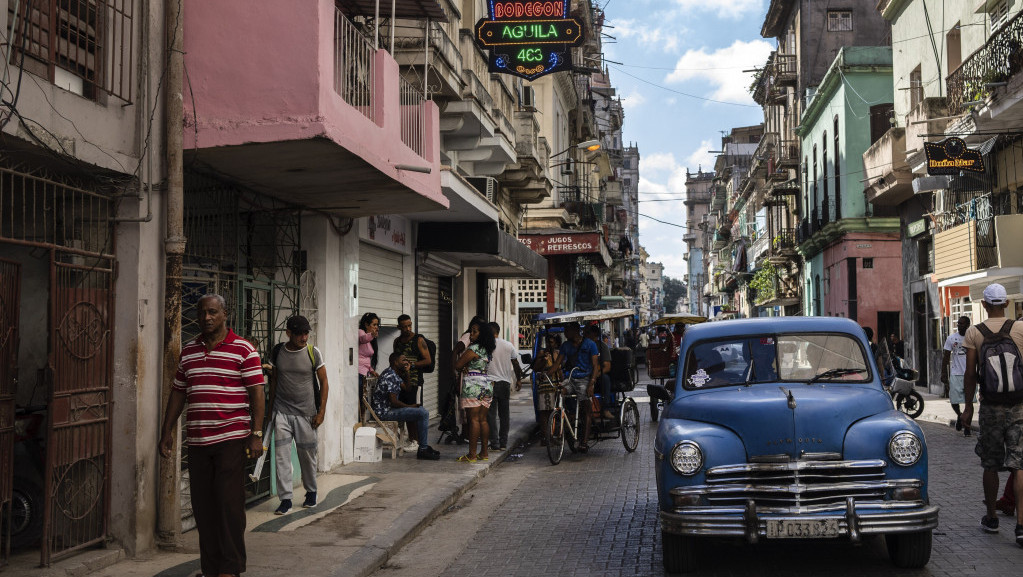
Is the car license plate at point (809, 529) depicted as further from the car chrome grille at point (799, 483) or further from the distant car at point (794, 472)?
the car chrome grille at point (799, 483)

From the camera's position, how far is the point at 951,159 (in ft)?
68.6

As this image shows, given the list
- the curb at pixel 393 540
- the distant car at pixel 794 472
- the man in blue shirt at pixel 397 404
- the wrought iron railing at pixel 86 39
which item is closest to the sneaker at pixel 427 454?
the man in blue shirt at pixel 397 404

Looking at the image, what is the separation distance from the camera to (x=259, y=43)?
26.7 feet

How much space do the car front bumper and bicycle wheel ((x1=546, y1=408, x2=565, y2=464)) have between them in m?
6.68

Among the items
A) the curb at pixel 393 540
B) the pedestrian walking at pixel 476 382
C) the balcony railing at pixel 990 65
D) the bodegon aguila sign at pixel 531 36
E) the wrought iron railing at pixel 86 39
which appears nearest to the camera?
the wrought iron railing at pixel 86 39

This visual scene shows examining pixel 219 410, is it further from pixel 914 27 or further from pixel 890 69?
pixel 890 69

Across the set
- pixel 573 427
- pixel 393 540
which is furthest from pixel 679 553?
pixel 573 427

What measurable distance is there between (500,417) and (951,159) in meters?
11.9

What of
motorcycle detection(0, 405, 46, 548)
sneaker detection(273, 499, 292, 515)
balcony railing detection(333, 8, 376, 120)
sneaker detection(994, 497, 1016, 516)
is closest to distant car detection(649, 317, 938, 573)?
sneaker detection(994, 497, 1016, 516)

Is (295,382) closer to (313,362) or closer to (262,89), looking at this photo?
(313,362)

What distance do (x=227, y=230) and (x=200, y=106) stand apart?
200cm

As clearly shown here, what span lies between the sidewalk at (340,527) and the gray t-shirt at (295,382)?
3.06ft

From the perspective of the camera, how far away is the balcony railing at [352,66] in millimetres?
9461

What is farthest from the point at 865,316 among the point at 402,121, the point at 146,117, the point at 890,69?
the point at 146,117
